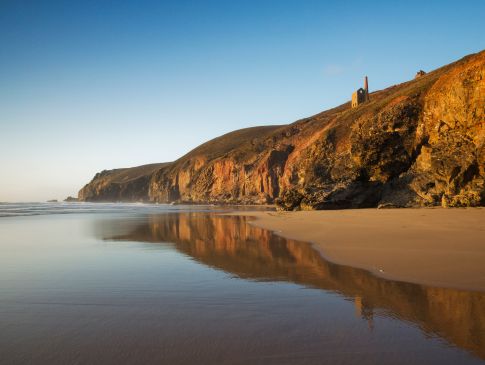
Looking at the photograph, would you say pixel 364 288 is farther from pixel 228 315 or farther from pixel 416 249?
pixel 416 249

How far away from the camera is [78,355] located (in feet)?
12.1

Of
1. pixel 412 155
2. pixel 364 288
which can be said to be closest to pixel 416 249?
pixel 364 288

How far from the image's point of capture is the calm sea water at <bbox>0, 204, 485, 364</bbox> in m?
3.72

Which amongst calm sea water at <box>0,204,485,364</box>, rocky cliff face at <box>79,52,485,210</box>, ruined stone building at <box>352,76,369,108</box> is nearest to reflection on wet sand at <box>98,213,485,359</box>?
calm sea water at <box>0,204,485,364</box>

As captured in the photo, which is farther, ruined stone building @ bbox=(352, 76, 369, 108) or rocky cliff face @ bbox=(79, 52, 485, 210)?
ruined stone building @ bbox=(352, 76, 369, 108)

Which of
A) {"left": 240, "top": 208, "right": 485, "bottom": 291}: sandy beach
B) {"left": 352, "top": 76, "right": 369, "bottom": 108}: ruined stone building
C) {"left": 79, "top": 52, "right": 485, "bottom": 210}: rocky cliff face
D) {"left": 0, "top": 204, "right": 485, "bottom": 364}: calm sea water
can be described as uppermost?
{"left": 352, "top": 76, "right": 369, "bottom": 108}: ruined stone building

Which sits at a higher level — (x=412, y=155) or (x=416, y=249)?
(x=412, y=155)

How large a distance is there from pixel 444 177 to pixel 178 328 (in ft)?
84.6

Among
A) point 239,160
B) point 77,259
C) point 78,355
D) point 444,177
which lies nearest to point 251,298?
point 78,355

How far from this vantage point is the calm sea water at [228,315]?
3725 mm

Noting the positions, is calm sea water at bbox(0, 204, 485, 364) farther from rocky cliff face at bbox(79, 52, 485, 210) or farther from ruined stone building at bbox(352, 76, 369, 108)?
ruined stone building at bbox(352, 76, 369, 108)

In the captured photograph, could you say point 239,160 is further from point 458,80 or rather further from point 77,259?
point 77,259

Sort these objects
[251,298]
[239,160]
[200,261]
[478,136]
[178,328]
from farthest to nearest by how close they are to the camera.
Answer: [239,160], [478,136], [200,261], [251,298], [178,328]

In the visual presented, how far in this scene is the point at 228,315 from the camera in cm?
498
